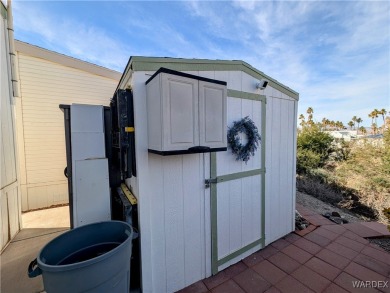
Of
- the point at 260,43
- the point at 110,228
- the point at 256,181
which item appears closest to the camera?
the point at 110,228

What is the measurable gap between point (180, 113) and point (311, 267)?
253 centimetres

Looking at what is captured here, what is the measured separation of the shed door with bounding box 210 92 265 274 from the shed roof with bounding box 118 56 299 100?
14.1 inches

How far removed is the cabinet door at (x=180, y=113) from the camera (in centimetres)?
141

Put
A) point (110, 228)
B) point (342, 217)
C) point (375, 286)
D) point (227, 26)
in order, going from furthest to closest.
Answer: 1. point (342, 217)
2. point (227, 26)
3. point (375, 286)
4. point (110, 228)

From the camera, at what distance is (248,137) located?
2.38 metres

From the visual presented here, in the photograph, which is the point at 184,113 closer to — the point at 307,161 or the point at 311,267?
the point at 311,267

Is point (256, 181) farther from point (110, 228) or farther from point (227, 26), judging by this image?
point (227, 26)

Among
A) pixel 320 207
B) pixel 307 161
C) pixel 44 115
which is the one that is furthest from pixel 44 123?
pixel 307 161

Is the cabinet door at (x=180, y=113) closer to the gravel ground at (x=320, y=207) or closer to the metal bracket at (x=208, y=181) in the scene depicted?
the metal bracket at (x=208, y=181)

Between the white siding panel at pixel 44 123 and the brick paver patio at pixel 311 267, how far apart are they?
13.3 feet

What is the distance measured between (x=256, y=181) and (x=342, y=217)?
2.63m

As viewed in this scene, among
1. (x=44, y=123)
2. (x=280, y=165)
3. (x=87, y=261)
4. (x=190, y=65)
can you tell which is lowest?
(x=87, y=261)

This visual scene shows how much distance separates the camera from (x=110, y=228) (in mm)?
1603

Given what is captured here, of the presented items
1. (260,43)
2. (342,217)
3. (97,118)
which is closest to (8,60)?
(97,118)
